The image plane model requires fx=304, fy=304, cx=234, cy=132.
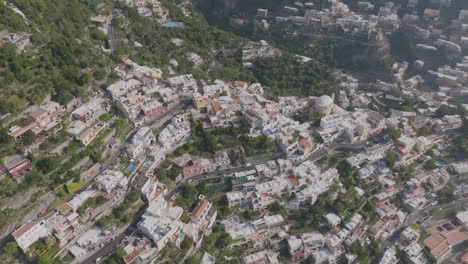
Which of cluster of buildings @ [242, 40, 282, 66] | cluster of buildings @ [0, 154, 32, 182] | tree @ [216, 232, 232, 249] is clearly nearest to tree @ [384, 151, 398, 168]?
tree @ [216, 232, 232, 249]

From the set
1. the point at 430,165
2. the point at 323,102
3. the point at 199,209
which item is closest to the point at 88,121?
the point at 199,209

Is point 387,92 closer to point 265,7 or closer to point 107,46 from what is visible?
point 265,7

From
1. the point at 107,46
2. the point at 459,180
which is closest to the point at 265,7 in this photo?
the point at 107,46

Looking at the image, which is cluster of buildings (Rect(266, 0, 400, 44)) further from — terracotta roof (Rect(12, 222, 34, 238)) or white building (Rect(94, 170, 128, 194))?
terracotta roof (Rect(12, 222, 34, 238))

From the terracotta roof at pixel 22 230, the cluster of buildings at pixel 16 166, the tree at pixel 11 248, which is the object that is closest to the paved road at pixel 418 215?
the terracotta roof at pixel 22 230

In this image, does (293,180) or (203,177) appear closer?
(203,177)

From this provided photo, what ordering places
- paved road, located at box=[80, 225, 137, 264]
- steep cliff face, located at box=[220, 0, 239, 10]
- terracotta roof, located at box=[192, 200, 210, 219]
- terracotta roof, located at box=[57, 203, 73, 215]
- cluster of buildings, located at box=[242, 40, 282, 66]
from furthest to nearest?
steep cliff face, located at box=[220, 0, 239, 10], cluster of buildings, located at box=[242, 40, 282, 66], terracotta roof, located at box=[192, 200, 210, 219], terracotta roof, located at box=[57, 203, 73, 215], paved road, located at box=[80, 225, 137, 264]

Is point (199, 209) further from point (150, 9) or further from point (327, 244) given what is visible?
point (150, 9)
